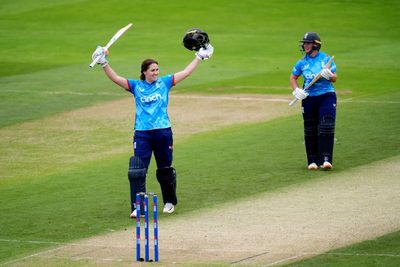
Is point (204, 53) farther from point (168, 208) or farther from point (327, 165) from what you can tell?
point (327, 165)

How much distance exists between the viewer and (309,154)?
59.0 ft

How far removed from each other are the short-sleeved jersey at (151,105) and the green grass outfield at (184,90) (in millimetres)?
1240

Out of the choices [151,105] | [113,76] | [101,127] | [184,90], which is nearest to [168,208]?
[151,105]

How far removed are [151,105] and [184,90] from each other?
14.1 metres

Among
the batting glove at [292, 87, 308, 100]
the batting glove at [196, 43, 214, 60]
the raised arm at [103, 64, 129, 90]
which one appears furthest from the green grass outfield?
the batting glove at [196, 43, 214, 60]

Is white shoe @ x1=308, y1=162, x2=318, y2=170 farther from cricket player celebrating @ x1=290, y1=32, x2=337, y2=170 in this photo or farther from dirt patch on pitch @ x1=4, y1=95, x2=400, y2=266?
dirt patch on pitch @ x1=4, y1=95, x2=400, y2=266

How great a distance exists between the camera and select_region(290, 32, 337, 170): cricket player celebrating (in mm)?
17750

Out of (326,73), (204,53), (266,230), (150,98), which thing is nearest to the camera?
(266,230)

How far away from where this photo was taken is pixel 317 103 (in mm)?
17984

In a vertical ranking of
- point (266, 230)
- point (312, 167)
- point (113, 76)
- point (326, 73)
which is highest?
point (326, 73)

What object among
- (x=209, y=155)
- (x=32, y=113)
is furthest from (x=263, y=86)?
(x=209, y=155)

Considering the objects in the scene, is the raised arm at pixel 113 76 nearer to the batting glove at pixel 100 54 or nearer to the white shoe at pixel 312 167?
the batting glove at pixel 100 54

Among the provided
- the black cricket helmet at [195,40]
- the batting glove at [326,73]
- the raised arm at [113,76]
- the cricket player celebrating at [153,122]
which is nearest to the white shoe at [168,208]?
the cricket player celebrating at [153,122]

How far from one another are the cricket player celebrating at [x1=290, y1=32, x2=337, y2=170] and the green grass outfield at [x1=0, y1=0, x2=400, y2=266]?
395 mm
